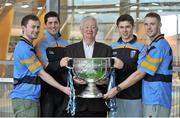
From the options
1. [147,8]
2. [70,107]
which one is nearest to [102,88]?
[70,107]

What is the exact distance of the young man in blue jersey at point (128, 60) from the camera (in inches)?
141

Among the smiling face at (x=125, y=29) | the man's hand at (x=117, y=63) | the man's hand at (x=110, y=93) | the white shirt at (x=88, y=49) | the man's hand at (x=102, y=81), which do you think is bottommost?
the man's hand at (x=110, y=93)

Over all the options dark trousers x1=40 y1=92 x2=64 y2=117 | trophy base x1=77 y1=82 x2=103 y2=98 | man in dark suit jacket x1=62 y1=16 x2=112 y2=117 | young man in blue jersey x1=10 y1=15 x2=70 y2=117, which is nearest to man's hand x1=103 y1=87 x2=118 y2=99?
trophy base x1=77 y1=82 x2=103 y2=98

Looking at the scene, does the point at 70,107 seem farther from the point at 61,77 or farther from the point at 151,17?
the point at 151,17

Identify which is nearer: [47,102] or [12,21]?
[47,102]

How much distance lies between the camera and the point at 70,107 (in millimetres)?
3498

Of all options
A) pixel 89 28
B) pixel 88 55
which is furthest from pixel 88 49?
pixel 89 28

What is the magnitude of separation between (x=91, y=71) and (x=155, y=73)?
1.88 feet

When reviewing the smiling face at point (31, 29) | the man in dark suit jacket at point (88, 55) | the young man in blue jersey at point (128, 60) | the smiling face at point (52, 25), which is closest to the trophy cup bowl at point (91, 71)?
the man in dark suit jacket at point (88, 55)

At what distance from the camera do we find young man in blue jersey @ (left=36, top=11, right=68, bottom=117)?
372cm

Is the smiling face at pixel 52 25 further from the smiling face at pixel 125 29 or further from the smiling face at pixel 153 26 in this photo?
the smiling face at pixel 153 26

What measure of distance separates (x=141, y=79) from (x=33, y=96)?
90cm

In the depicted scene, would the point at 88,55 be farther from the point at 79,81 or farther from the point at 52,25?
the point at 52,25

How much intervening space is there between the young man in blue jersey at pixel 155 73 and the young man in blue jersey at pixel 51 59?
64 centimetres
